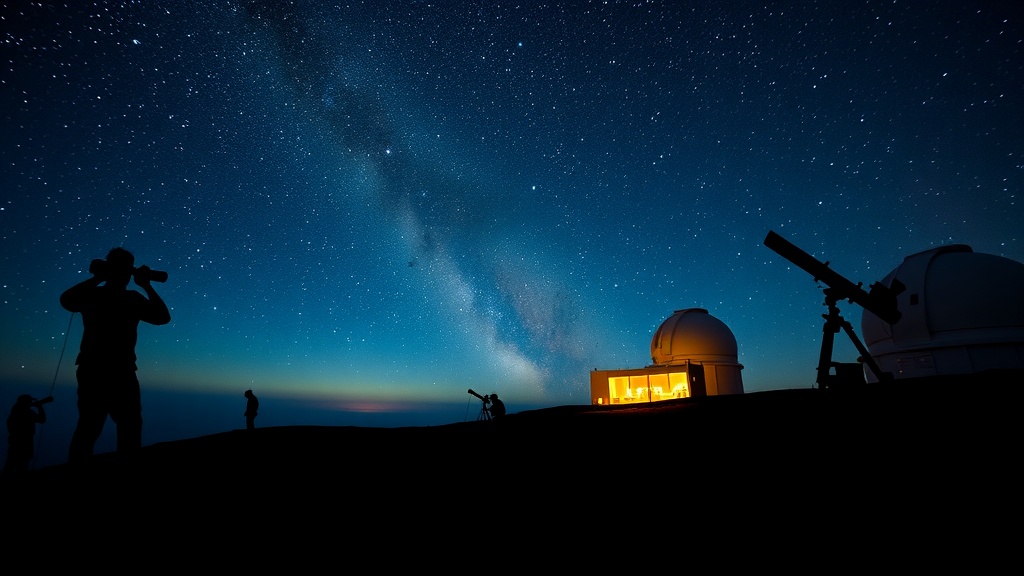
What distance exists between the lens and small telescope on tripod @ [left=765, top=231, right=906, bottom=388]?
25.7 ft

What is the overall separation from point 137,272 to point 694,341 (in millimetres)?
26313

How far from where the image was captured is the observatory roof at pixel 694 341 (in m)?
24.3

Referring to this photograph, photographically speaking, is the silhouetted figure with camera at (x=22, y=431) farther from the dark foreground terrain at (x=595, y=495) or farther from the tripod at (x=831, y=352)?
the tripod at (x=831, y=352)

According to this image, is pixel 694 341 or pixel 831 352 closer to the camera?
pixel 831 352

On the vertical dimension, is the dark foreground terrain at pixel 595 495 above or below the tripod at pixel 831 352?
below

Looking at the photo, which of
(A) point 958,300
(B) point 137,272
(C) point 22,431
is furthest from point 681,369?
(C) point 22,431

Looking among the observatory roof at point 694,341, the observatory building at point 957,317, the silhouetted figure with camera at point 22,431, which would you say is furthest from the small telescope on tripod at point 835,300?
the silhouetted figure with camera at point 22,431

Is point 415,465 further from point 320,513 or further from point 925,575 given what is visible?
point 925,575

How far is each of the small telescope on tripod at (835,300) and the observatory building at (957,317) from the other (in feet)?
24.2

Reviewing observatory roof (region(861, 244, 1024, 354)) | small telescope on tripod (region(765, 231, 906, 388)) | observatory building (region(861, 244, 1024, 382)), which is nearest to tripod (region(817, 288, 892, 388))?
small telescope on tripod (region(765, 231, 906, 388))

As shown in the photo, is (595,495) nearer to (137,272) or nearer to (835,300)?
(137,272)

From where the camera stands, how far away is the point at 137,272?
3.79 meters

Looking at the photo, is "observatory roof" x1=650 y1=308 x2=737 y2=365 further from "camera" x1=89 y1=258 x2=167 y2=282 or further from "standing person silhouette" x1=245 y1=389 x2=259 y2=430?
"camera" x1=89 y1=258 x2=167 y2=282

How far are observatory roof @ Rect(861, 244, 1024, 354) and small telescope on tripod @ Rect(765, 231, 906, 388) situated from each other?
907 cm
